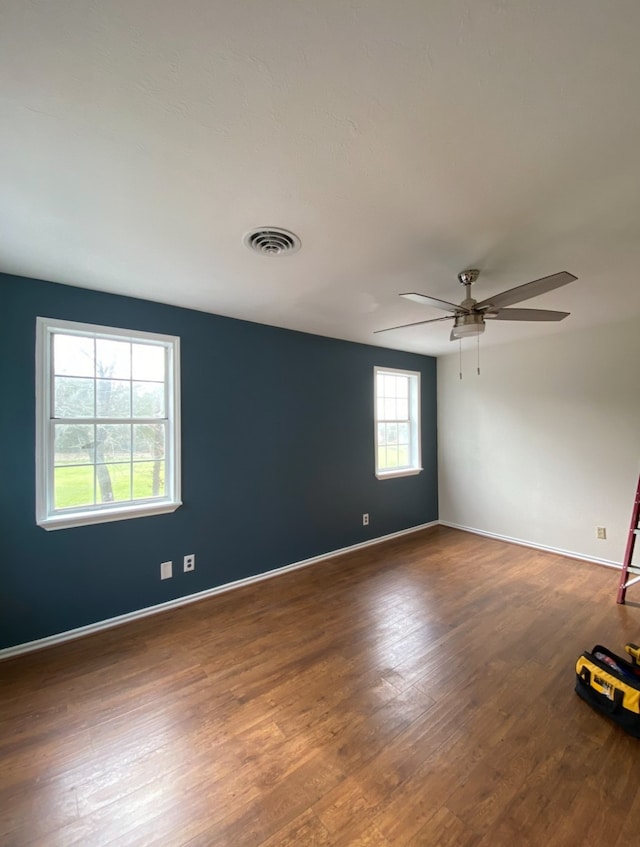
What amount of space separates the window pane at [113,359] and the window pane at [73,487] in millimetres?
736

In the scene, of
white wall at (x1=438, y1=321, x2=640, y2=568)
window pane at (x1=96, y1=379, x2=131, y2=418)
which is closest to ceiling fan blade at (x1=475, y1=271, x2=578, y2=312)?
white wall at (x1=438, y1=321, x2=640, y2=568)

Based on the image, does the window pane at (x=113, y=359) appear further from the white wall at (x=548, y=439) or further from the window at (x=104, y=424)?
the white wall at (x=548, y=439)

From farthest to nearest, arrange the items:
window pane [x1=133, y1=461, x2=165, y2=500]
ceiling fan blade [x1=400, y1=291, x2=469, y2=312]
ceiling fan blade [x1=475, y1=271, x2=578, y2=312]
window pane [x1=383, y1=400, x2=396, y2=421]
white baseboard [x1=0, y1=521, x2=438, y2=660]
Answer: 1. window pane [x1=383, y1=400, x2=396, y2=421]
2. window pane [x1=133, y1=461, x2=165, y2=500]
3. white baseboard [x1=0, y1=521, x2=438, y2=660]
4. ceiling fan blade [x1=400, y1=291, x2=469, y2=312]
5. ceiling fan blade [x1=475, y1=271, x2=578, y2=312]

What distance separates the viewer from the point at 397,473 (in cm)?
469

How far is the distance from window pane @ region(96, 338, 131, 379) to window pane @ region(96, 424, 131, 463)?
1.33ft

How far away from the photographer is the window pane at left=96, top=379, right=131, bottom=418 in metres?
2.70

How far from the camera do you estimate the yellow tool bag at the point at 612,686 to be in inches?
66.7

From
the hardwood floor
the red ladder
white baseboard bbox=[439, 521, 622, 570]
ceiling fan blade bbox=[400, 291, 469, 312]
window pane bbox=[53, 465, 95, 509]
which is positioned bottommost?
the hardwood floor

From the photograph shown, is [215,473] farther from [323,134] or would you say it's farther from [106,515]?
[323,134]

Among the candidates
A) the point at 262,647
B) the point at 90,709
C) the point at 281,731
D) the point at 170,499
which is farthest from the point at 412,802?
the point at 170,499

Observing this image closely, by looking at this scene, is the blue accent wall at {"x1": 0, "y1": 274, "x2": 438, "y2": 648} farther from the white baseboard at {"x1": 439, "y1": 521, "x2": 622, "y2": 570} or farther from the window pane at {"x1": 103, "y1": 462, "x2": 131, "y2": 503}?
the white baseboard at {"x1": 439, "y1": 521, "x2": 622, "y2": 570}

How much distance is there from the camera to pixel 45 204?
5.29ft

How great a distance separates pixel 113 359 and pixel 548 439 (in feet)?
14.8

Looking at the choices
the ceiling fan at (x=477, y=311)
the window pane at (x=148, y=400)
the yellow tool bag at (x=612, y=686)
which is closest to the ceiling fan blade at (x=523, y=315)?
the ceiling fan at (x=477, y=311)
